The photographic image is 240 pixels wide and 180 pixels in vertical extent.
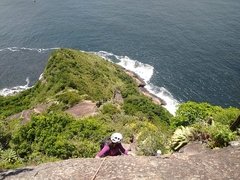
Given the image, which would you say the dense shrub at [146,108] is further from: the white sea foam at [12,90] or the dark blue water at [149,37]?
the white sea foam at [12,90]

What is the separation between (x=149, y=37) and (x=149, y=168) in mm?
103398

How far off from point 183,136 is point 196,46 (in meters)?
91.0

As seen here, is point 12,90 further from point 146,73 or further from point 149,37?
point 149,37

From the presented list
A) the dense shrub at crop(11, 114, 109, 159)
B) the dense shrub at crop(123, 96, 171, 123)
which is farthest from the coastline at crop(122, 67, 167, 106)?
the dense shrub at crop(11, 114, 109, 159)

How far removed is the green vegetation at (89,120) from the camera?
23.2 meters

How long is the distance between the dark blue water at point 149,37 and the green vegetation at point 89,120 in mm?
14644

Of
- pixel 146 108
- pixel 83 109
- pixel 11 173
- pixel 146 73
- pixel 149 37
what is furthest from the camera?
pixel 149 37

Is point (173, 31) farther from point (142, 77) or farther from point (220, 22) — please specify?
point (142, 77)

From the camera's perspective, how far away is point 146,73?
333ft

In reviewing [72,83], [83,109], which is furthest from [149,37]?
[83,109]

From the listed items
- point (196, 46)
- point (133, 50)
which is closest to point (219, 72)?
point (196, 46)

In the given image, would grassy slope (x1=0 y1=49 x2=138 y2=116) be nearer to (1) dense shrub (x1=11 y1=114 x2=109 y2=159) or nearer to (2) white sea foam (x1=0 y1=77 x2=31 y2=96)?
(2) white sea foam (x1=0 y1=77 x2=31 y2=96)

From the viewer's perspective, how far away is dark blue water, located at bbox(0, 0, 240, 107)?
9438 centimetres

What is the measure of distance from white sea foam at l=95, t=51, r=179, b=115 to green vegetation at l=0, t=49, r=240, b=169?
17.0 ft
